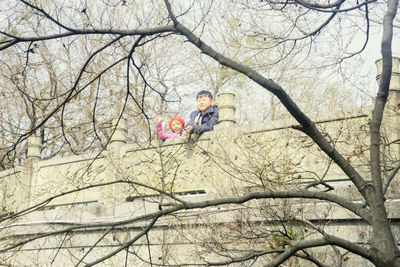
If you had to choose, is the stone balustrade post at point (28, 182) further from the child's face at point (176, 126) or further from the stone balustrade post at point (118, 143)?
the child's face at point (176, 126)

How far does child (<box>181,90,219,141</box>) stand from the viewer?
9.51 m

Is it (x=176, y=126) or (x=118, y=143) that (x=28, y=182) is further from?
(x=176, y=126)

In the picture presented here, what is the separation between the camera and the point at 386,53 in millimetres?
5551

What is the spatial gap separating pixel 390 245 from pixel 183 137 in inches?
200

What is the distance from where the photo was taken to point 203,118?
10.2 metres

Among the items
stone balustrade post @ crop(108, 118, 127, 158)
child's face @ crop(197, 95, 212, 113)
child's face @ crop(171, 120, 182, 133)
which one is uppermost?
child's face @ crop(197, 95, 212, 113)

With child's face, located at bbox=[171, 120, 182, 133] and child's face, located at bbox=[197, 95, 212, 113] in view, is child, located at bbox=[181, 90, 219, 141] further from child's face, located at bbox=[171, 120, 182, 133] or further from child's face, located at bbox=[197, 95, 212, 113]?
child's face, located at bbox=[171, 120, 182, 133]

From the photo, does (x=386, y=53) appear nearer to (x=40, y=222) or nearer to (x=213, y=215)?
(x=213, y=215)

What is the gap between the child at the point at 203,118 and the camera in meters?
9.51

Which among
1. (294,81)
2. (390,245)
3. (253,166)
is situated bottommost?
(390,245)

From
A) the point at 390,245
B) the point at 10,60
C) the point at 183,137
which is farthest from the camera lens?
the point at 10,60

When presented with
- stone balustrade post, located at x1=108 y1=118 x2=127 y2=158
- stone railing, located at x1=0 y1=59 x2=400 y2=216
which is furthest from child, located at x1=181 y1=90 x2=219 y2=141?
stone balustrade post, located at x1=108 y1=118 x2=127 y2=158

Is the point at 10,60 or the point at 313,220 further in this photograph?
the point at 10,60

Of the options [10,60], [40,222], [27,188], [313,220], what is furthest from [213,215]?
[10,60]
